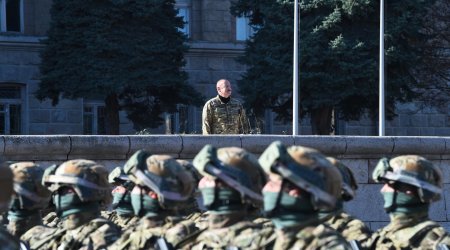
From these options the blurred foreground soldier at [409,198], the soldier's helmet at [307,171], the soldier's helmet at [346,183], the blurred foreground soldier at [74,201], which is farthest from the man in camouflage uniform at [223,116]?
the soldier's helmet at [307,171]

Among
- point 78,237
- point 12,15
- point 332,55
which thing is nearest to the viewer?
point 78,237

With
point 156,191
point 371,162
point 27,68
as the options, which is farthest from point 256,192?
point 27,68

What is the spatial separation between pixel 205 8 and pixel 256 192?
2474 centimetres

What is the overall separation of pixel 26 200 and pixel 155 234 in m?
1.58

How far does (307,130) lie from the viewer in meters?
31.9

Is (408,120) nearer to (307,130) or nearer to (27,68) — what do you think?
(307,130)

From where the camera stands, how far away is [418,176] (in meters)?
7.94

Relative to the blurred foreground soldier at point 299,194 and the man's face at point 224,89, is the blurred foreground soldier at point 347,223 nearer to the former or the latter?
the blurred foreground soldier at point 299,194

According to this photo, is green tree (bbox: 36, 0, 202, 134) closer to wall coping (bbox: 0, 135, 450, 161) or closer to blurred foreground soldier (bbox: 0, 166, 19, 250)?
wall coping (bbox: 0, 135, 450, 161)

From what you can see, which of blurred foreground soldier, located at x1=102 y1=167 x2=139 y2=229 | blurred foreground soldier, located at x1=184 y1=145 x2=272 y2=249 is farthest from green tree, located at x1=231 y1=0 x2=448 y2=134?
blurred foreground soldier, located at x1=184 y1=145 x2=272 y2=249

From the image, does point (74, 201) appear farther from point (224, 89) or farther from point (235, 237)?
point (224, 89)

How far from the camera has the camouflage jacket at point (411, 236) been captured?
303 inches

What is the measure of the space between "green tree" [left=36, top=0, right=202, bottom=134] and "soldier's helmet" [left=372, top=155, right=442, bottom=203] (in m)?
19.2

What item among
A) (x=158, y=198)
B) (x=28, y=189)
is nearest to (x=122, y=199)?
(x=28, y=189)
